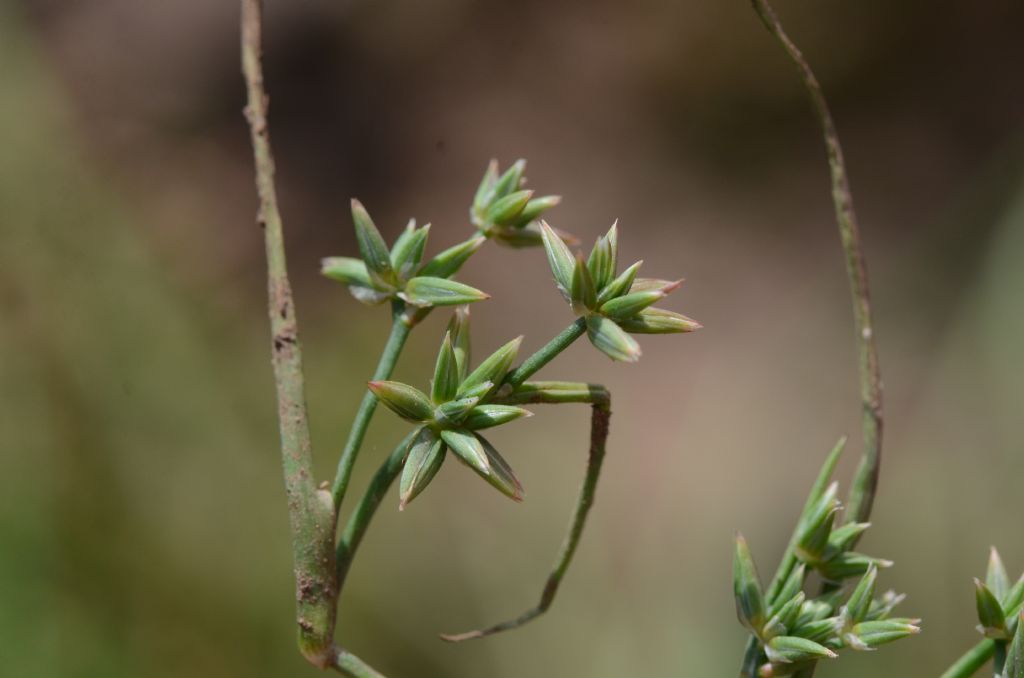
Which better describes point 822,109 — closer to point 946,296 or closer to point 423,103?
point 946,296

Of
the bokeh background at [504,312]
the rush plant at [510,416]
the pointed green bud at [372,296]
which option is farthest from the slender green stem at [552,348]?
the bokeh background at [504,312]

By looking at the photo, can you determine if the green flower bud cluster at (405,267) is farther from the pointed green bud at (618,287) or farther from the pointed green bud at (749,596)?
the pointed green bud at (749,596)

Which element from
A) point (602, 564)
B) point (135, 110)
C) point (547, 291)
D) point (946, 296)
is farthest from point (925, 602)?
point (135, 110)

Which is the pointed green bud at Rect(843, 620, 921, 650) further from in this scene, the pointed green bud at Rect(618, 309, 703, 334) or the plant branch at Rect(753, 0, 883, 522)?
the pointed green bud at Rect(618, 309, 703, 334)

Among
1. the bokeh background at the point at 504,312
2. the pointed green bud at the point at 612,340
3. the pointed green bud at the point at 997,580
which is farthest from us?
the bokeh background at the point at 504,312

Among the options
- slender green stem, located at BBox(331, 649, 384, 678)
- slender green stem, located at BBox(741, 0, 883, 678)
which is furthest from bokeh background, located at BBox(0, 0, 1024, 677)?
slender green stem, located at BBox(741, 0, 883, 678)

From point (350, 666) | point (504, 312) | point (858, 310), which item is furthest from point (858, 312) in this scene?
point (504, 312)
